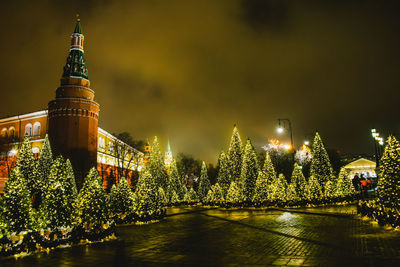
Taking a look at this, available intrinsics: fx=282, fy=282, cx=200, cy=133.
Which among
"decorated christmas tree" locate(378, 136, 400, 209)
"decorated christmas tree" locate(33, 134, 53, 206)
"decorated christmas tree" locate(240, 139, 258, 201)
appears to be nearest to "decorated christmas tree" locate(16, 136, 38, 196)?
"decorated christmas tree" locate(33, 134, 53, 206)

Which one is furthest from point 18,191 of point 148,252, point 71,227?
point 148,252

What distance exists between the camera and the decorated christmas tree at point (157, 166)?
46062mm

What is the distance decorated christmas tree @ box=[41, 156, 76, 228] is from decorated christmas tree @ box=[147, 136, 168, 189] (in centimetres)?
3266

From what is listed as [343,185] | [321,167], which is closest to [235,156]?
[321,167]

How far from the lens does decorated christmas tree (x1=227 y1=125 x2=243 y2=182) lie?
32.5 m

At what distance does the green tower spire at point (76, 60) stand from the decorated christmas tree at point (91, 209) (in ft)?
145

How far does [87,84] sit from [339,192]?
4552 cm

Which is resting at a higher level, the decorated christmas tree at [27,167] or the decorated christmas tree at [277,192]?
the decorated christmas tree at [27,167]

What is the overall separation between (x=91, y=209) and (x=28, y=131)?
183 ft

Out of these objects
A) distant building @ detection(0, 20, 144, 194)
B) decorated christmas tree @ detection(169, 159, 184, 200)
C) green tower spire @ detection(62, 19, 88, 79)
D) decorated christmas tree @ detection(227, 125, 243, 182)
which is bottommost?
decorated christmas tree @ detection(169, 159, 184, 200)

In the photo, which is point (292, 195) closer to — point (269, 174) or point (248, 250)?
point (269, 174)

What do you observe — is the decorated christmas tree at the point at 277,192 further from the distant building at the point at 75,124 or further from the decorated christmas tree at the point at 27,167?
the distant building at the point at 75,124

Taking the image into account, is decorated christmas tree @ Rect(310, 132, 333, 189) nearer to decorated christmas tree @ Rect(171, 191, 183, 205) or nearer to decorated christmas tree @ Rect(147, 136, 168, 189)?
decorated christmas tree @ Rect(171, 191, 183, 205)

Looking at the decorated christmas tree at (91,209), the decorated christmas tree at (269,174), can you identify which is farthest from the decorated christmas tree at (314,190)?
the decorated christmas tree at (91,209)
